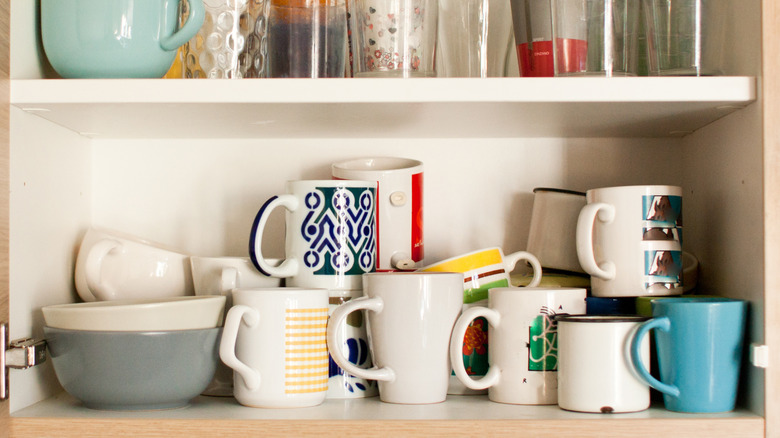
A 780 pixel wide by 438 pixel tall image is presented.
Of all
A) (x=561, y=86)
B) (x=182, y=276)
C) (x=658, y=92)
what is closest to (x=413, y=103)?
(x=561, y=86)

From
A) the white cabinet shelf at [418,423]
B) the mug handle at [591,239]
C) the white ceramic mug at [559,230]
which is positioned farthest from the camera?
the white ceramic mug at [559,230]

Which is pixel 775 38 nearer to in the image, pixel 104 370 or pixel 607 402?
pixel 607 402

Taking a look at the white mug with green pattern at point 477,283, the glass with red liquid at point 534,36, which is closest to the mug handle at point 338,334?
the white mug with green pattern at point 477,283

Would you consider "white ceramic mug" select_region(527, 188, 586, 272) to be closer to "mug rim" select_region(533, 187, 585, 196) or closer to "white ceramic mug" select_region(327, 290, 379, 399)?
"mug rim" select_region(533, 187, 585, 196)

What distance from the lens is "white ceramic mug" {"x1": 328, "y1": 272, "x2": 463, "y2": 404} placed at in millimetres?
799

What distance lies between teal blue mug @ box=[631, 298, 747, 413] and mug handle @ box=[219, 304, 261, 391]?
1.30ft

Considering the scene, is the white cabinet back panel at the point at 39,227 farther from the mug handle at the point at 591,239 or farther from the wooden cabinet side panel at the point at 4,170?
the mug handle at the point at 591,239

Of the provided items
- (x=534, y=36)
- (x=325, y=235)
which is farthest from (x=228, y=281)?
(x=534, y=36)

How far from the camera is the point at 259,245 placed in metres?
0.85

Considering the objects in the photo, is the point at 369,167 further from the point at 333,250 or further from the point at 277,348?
the point at 277,348

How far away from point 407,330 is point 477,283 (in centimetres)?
13

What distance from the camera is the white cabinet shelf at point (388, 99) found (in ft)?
2.55

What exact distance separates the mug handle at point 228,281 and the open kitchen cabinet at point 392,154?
0.42 ft

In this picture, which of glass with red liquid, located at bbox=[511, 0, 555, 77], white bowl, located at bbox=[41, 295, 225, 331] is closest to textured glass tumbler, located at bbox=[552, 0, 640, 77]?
glass with red liquid, located at bbox=[511, 0, 555, 77]
